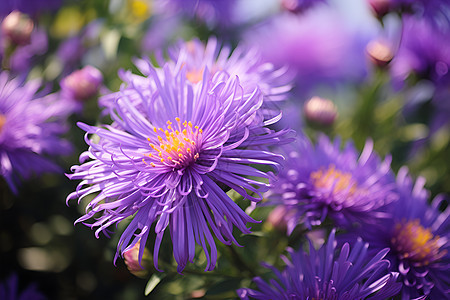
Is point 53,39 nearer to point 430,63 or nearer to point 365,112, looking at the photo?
point 365,112

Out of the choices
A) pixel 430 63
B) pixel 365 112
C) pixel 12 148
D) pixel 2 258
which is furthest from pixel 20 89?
pixel 430 63

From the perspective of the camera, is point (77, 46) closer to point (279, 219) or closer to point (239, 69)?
point (239, 69)

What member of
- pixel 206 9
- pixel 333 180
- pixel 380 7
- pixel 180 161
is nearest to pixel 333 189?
pixel 333 180

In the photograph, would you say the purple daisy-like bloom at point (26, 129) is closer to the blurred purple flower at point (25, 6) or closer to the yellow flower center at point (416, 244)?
the blurred purple flower at point (25, 6)

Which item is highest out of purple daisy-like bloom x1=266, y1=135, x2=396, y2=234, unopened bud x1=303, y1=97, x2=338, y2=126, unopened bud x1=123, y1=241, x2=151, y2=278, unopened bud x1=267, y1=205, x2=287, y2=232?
unopened bud x1=303, y1=97, x2=338, y2=126

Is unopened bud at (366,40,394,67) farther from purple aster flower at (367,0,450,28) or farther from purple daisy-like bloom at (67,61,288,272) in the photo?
purple daisy-like bloom at (67,61,288,272)

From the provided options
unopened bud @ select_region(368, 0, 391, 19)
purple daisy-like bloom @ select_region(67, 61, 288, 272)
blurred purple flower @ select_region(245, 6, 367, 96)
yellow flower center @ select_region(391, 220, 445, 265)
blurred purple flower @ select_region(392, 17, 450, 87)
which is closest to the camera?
purple daisy-like bloom @ select_region(67, 61, 288, 272)

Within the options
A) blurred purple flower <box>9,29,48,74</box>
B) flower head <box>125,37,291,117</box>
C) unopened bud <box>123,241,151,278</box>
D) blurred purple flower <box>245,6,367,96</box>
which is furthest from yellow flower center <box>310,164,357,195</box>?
blurred purple flower <box>9,29,48,74</box>
